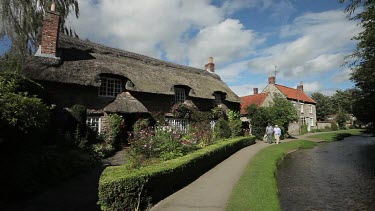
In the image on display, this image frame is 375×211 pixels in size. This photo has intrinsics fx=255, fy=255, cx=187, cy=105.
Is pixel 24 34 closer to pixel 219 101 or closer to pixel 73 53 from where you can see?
pixel 73 53

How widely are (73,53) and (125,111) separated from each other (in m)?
5.46

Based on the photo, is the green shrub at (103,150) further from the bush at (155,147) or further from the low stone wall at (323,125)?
the low stone wall at (323,125)

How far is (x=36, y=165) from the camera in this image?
28.8ft

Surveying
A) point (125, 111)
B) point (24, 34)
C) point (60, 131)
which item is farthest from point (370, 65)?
point (24, 34)

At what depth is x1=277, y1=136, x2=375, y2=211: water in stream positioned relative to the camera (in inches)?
314

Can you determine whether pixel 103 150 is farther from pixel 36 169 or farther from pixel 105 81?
pixel 105 81

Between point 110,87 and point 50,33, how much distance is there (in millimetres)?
4706

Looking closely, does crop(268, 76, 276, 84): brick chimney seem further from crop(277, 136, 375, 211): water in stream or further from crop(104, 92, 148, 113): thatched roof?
crop(104, 92, 148, 113): thatched roof

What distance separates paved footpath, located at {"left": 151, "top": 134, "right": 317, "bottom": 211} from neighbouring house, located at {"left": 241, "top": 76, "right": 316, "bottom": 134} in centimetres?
2579

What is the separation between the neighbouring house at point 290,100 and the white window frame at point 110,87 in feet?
73.6

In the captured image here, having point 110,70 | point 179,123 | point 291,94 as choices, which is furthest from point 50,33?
point 291,94

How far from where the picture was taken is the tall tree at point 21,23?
17.9 metres

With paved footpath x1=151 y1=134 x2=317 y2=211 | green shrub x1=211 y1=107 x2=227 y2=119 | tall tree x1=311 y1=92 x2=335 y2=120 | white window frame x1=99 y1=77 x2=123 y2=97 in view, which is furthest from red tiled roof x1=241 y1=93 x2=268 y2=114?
tall tree x1=311 y1=92 x2=335 y2=120

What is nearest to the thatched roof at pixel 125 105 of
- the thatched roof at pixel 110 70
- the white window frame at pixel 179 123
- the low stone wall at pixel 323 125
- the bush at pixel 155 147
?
the thatched roof at pixel 110 70
